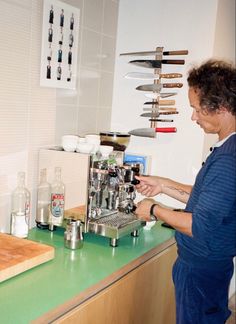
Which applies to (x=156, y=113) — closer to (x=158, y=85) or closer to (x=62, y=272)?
(x=158, y=85)

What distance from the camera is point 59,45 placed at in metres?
1.75

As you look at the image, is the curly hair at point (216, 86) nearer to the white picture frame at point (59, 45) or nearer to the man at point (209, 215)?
the man at point (209, 215)

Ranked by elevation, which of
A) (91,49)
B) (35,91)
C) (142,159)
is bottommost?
(142,159)

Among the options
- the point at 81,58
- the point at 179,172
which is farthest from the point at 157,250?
the point at 81,58

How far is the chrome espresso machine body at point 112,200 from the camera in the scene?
1576 millimetres

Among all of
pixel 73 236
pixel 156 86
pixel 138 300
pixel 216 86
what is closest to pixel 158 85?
pixel 156 86

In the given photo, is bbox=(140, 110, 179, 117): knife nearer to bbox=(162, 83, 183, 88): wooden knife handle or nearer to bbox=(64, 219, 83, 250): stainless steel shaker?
bbox=(162, 83, 183, 88): wooden knife handle

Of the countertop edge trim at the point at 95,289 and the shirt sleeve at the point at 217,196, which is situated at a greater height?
the shirt sleeve at the point at 217,196

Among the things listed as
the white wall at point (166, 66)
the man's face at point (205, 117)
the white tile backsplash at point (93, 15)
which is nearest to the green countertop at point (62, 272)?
the white wall at point (166, 66)

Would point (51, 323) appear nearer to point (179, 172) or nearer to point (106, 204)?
point (106, 204)

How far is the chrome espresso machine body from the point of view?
5.17ft

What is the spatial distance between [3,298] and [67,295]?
7.2 inches

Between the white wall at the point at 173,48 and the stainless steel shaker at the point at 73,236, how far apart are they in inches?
28.1

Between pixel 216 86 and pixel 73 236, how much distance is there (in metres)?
0.77
